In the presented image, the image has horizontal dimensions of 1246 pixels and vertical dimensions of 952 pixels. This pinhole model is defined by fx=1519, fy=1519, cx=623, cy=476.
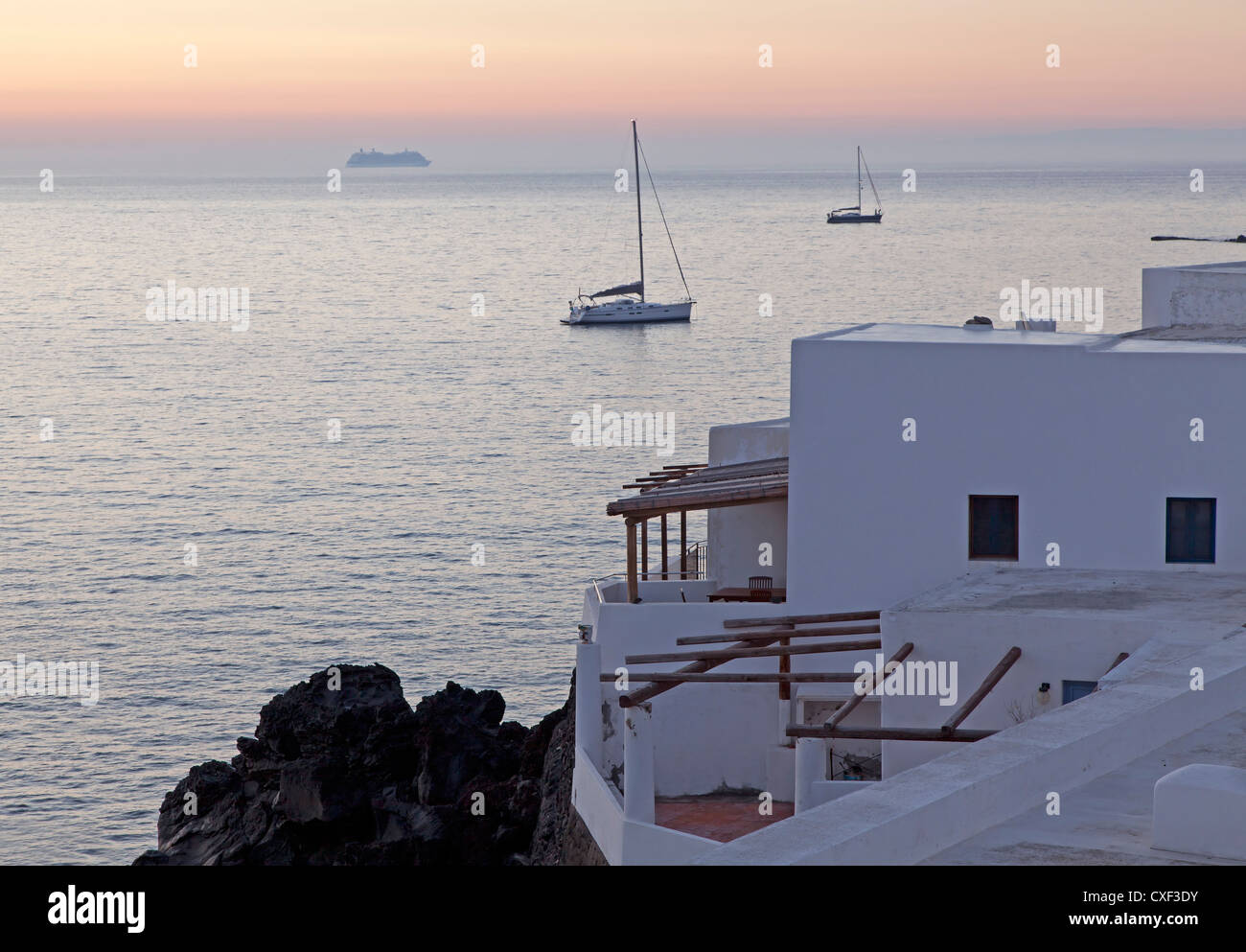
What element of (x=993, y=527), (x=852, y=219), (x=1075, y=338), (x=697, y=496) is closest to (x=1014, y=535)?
(x=993, y=527)

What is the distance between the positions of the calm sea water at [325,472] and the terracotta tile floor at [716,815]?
14789mm

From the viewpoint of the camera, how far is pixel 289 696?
28.2 meters

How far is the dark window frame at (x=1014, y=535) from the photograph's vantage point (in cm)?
1811

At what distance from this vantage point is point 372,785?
26938 mm

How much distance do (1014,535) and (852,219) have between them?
587 ft

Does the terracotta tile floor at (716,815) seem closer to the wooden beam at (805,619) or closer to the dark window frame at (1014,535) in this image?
the wooden beam at (805,619)

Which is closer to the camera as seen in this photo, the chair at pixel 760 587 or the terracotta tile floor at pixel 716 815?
the terracotta tile floor at pixel 716 815

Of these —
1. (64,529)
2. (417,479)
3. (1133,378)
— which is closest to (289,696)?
(1133,378)

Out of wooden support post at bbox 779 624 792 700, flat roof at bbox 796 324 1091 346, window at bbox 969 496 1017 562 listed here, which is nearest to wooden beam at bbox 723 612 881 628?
wooden support post at bbox 779 624 792 700

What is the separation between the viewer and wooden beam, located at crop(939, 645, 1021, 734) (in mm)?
12883

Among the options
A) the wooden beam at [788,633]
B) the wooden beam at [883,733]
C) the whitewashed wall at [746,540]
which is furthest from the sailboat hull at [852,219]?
the wooden beam at [883,733]

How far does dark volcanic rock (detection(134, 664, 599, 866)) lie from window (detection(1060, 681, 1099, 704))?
9676 mm

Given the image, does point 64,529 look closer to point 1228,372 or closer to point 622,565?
point 622,565

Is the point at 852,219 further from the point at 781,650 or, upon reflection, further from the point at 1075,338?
the point at 781,650
